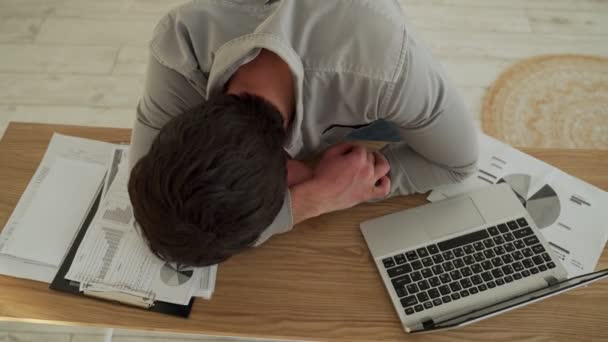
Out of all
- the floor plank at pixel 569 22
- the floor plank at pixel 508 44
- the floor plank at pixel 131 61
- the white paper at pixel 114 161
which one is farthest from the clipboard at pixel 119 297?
the floor plank at pixel 569 22

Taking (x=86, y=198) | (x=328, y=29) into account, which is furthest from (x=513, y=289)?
(x=86, y=198)

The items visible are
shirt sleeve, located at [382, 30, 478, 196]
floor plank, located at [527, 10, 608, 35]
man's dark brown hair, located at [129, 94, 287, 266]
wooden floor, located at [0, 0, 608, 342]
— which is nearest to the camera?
man's dark brown hair, located at [129, 94, 287, 266]

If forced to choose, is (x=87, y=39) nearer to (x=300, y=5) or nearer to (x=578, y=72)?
(x=300, y=5)

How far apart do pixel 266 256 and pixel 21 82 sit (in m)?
1.52

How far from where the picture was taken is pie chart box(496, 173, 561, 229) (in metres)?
0.89

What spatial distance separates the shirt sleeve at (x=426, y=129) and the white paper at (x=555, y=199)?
64 mm

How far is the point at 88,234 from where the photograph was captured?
2.85 ft

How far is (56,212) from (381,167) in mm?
623

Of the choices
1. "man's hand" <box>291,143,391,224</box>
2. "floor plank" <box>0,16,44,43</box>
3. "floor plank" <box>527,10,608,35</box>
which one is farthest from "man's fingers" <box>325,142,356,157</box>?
"floor plank" <box>0,16,44,43</box>

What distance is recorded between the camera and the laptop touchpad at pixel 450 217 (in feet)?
2.83

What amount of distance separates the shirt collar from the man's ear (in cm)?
20

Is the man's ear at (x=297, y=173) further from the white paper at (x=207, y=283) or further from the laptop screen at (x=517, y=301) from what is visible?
the laptop screen at (x=517, y=301)

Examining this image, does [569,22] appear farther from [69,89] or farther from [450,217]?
[69,89]

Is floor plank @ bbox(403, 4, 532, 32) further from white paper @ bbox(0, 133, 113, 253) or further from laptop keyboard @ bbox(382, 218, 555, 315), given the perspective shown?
white paper @ bbox(0, 133, 113, 253)
